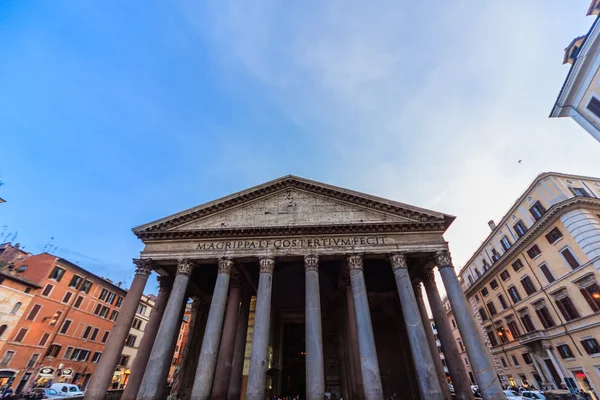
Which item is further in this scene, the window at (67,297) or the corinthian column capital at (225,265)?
the window at (67,297)

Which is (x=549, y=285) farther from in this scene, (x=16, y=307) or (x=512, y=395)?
(x=16, y=307)

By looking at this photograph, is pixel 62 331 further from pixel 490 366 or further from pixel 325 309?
pixel 490 366

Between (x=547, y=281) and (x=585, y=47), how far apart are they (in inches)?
747

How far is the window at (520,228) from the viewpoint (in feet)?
82.6

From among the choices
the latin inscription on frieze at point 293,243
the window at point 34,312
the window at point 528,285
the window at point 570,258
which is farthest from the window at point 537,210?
the window at point 34,312

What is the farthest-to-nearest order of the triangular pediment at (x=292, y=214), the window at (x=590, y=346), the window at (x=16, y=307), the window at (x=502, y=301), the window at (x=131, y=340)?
the window at (x=131, y=340), the window at (x=502, y=301), the window at (x=16, y=307), the window at (x=590, y=346), the triangular pediment at (x=292, y=214)

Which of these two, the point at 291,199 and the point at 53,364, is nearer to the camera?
the point at 291,199

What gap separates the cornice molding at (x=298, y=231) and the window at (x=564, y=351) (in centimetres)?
1679

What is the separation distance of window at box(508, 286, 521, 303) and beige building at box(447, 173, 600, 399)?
11 centimetres

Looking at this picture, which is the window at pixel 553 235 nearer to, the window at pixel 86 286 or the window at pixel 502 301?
the window at pixel 502 301

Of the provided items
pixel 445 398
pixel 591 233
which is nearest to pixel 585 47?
pixel 591 233

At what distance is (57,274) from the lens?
2755 cm

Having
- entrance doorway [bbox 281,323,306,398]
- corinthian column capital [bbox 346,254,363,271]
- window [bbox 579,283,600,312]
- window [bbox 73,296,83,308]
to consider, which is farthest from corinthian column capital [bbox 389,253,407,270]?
window [bbox 73,296,83,308]

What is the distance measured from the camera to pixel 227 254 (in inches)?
594
